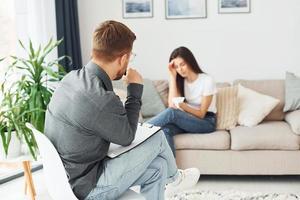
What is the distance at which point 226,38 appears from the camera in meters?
4.47

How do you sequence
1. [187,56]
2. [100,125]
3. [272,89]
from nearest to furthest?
[100,125] < [187,56] < [272,89]

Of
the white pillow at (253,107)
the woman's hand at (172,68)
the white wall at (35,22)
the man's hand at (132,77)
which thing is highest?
the white wall at (35,22)

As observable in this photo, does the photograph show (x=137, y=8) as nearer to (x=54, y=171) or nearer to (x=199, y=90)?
(x=199, y=90)

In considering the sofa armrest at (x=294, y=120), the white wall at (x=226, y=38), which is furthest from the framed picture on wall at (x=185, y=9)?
the sofa armrest at (x=294, y=120)

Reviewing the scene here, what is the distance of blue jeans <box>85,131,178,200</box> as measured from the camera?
1.97m

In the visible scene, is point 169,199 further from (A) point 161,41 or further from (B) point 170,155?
(A) point 161,41

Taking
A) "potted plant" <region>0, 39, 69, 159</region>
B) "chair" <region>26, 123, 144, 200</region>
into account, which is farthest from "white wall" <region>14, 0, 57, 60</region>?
"chair" <region>26, 123, 144, 200</region>

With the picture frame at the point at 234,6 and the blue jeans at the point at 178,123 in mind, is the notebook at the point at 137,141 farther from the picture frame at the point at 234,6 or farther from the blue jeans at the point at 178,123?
the picture frame at the point at 234,6

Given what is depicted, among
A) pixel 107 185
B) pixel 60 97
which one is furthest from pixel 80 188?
pixel 60 97

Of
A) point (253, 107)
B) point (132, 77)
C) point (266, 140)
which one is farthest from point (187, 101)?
point (132, 77)

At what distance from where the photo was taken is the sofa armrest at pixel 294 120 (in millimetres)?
3451

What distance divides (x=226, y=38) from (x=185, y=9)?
502 millimetres

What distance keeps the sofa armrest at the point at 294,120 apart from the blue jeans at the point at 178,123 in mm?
658

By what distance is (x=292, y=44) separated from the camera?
4.39 metres
